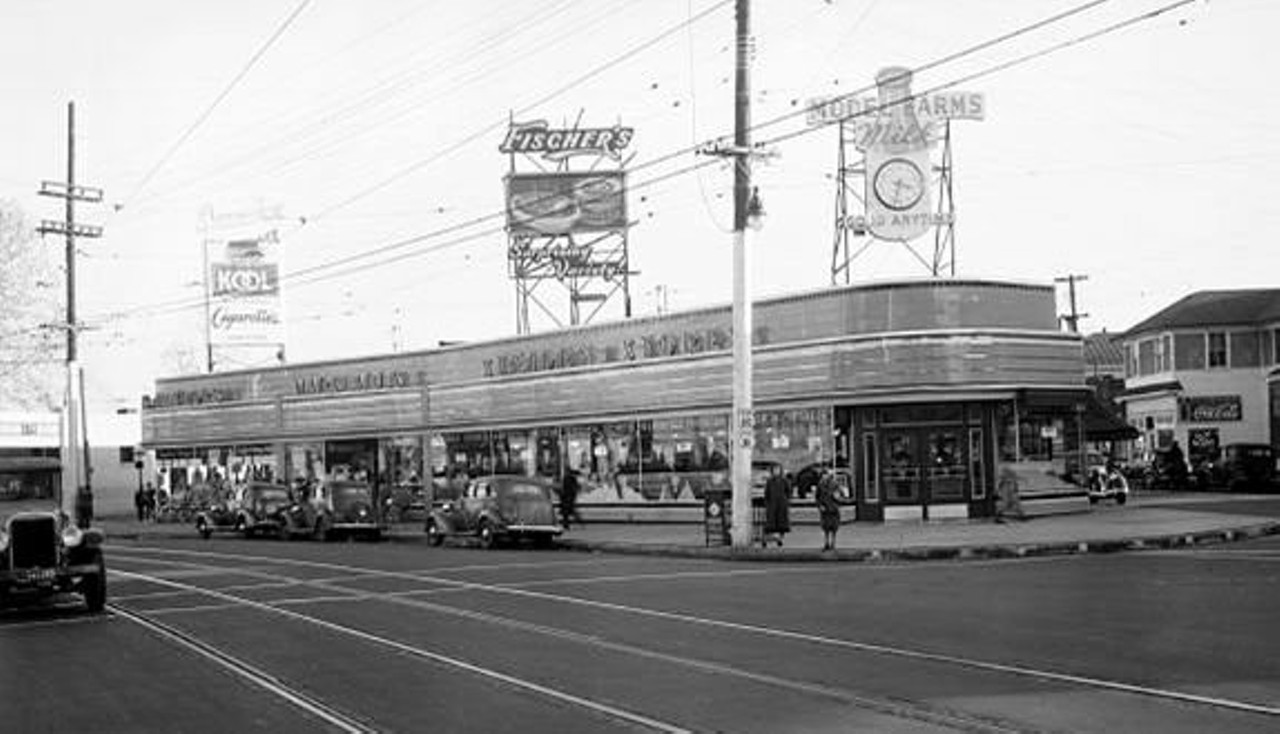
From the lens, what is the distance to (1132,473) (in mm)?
62375

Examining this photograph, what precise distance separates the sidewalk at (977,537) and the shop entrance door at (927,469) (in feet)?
3.04

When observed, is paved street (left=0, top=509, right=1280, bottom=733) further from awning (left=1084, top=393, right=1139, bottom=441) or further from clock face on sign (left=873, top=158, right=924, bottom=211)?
awning (left=1084, top=393, right=1139, bottom=441)

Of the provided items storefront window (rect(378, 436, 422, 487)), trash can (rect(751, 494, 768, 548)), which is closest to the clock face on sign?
trash can (rect(751, 494, 768, 548))

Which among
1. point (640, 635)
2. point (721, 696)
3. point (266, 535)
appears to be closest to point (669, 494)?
point (266, 535)

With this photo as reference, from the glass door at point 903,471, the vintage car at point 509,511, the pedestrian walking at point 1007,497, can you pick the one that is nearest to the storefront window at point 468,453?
the vintage car at point 509,511

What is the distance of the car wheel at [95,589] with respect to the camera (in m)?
19.9

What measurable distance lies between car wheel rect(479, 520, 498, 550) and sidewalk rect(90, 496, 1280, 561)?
67.6 inches

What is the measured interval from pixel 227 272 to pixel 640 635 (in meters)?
53.3

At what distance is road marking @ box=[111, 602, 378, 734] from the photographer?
34.0ft

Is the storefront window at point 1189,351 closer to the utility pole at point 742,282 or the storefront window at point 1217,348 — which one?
the storefront window at point 1217,348

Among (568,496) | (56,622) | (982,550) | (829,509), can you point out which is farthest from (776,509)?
(56,622)

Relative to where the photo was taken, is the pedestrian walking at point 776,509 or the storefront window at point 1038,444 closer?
the pedestrian walking at point 776,509

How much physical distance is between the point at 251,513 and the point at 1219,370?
43.3 meters

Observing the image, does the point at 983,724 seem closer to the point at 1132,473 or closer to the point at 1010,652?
the point at 1010,652
